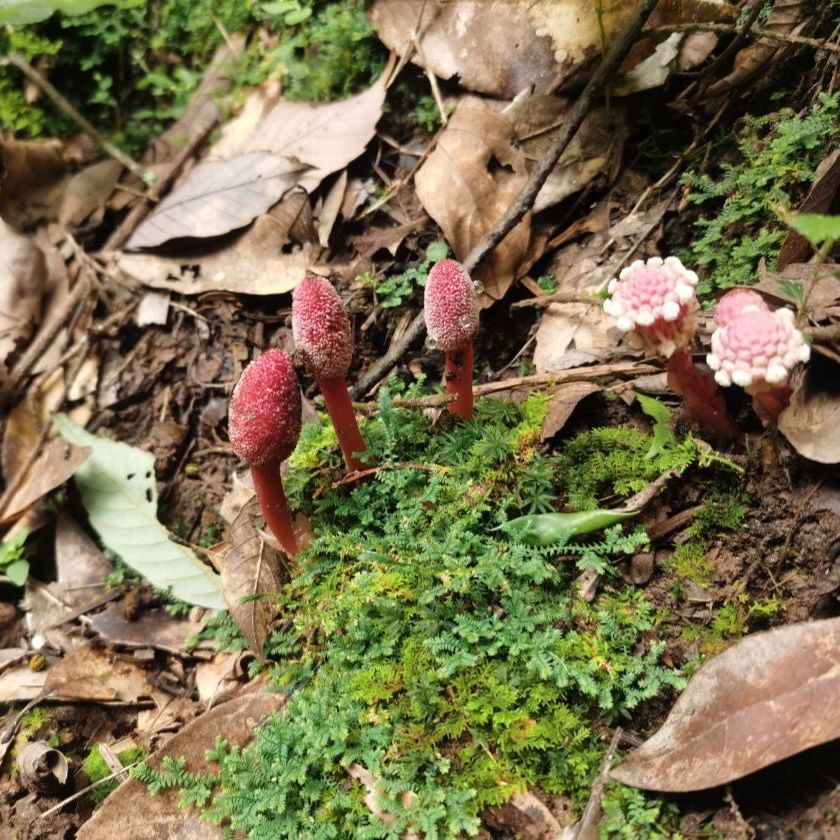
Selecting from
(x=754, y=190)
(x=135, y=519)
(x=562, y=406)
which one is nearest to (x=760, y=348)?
(x=562, y=406)

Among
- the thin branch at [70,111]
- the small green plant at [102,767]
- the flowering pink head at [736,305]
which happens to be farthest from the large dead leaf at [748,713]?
the thin branch at [70,111]

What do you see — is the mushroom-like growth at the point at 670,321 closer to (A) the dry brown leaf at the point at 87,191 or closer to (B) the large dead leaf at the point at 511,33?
(B) the large dead leaf at the point at 511,33

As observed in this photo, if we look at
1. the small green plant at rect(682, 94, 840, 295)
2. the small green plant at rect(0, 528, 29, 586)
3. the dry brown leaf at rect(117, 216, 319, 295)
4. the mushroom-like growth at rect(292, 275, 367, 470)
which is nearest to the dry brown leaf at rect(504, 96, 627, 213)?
the small green plant at rect(682, 94, 840, 295)

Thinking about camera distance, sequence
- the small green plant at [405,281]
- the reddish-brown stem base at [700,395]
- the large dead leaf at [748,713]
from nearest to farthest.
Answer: the large dead leaf at [748,713] → the reddish-brown stem base at [700,395] → the small green plant at [405,281]

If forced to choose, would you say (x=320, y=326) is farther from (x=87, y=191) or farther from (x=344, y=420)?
(x=87, y=191)

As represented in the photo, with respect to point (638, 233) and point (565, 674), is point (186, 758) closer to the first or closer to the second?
point (565, 674)

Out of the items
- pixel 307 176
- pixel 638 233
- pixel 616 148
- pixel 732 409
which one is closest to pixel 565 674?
pixel 732 409
